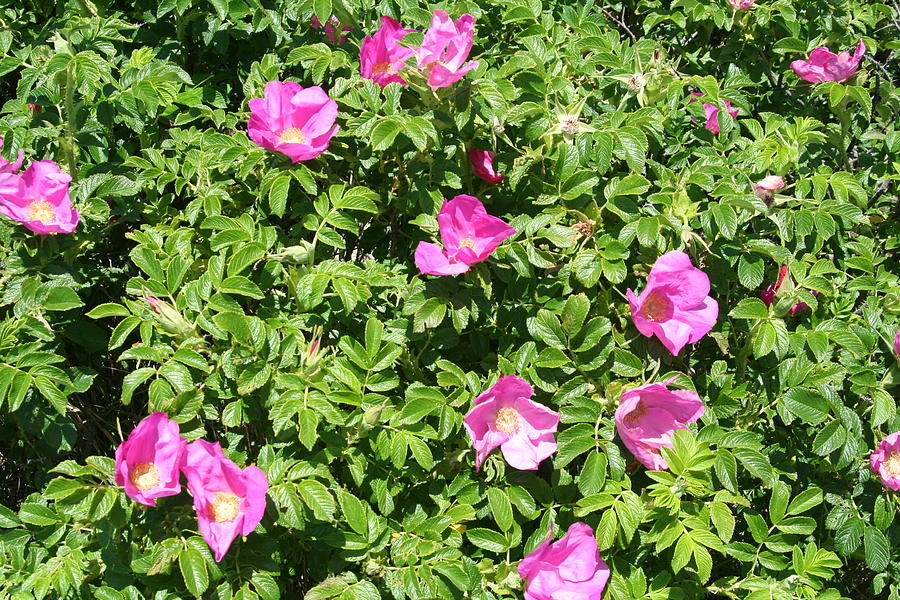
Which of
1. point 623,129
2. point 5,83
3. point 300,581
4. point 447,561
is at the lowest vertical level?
point 300,581

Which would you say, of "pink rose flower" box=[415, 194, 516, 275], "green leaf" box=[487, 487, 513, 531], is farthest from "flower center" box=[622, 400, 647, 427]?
"pink rose flower" box=[415, 194, 516, 275]

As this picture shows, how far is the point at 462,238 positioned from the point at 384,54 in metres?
0.53

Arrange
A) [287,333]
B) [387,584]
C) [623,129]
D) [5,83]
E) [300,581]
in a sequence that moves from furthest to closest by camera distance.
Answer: [5,83] < [300,581] < [623,129] < [287,333] < [387,584]

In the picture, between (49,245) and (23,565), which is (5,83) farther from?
(23,565)

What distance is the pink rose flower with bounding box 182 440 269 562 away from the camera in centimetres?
143

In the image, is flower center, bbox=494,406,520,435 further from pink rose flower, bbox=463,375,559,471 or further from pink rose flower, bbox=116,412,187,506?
pink rose flower, bbox=116,412,187,506

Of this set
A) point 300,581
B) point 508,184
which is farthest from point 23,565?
point 508,184

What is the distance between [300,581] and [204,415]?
1.62 ft

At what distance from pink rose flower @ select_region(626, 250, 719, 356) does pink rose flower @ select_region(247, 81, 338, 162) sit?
0.71 metres

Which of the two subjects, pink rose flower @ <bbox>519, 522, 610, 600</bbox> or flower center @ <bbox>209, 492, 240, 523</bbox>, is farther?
pink rose flower @ <bbox>519, 522, 610, 600</bbox>

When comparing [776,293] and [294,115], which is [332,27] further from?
[776,293]

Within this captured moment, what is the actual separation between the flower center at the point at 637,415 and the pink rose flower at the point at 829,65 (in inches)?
48.1

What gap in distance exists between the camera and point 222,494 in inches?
57.5

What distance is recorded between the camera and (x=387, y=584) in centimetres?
158
